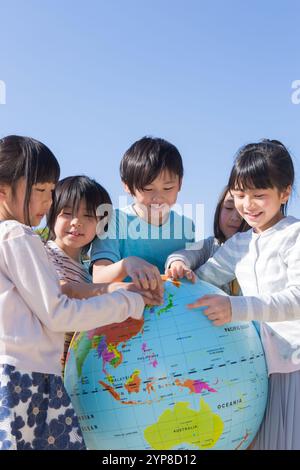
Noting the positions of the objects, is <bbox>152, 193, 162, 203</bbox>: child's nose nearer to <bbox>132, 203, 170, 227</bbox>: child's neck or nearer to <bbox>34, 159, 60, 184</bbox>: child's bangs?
<bbox>132, 203, 170, 227</bbox>: child's neck

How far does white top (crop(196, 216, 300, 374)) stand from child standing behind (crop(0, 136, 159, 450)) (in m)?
0.72

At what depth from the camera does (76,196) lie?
3760 millimetres

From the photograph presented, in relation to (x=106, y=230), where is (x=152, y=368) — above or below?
below

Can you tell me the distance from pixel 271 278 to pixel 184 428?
0.97 meters

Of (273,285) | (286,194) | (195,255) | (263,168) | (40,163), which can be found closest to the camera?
(40,163)

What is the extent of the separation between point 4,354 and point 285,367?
59.0 inches

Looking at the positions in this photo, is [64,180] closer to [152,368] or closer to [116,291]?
[116,291]

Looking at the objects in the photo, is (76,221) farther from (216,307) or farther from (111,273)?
(216,307)

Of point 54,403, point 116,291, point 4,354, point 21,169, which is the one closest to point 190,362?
Answer: point 116,291

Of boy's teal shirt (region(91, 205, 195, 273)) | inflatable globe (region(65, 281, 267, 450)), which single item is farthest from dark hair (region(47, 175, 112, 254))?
inflatable globe (region(65, 281, 267, 450))

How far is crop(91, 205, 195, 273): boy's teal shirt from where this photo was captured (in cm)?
373

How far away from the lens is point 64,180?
12.8 ft

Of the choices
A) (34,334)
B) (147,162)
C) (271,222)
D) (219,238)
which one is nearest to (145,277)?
(34,334)

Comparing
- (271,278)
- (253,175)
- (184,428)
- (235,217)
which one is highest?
(253,175)
